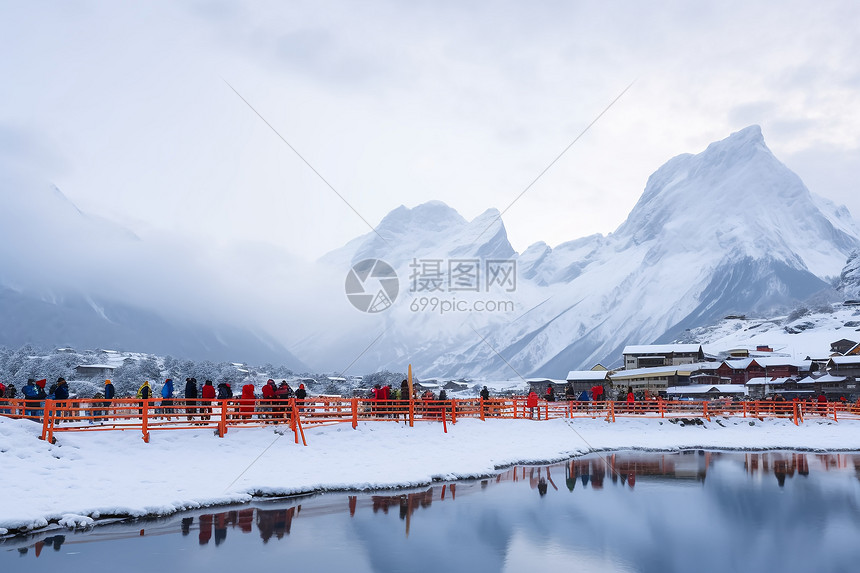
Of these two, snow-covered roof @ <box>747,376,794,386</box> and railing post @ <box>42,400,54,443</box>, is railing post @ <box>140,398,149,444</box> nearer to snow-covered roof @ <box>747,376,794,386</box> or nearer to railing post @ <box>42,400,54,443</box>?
railing post @ <box>42,400,54,443</box>

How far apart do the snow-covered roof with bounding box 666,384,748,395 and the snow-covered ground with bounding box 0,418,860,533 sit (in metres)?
72.7

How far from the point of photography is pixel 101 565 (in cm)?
1323

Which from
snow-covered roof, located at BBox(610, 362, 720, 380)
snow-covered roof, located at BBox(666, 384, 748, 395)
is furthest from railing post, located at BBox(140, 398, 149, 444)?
snow-covered roof, located at BBox(610, 362, 720, 380)

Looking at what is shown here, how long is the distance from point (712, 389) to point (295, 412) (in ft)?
304

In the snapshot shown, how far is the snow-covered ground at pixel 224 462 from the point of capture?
17.5 meters

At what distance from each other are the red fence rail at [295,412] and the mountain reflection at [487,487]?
5725 millimetres

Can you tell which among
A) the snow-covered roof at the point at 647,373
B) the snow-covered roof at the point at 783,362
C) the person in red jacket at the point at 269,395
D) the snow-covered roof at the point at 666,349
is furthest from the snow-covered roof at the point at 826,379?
the person in red jacket at the point at 269,395

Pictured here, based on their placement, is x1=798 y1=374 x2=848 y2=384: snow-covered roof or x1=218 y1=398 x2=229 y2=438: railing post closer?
x1=218 y1=398 x2=229 y2=438: railing post

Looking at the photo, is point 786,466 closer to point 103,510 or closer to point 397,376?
point 103,510

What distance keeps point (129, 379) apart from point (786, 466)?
12507 centimetres

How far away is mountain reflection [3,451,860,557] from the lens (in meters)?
15.7

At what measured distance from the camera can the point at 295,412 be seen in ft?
84.8

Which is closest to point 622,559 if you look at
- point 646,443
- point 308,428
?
point 308,428

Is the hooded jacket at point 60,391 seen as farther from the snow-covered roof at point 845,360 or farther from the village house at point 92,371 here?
the village house at point 92,371
